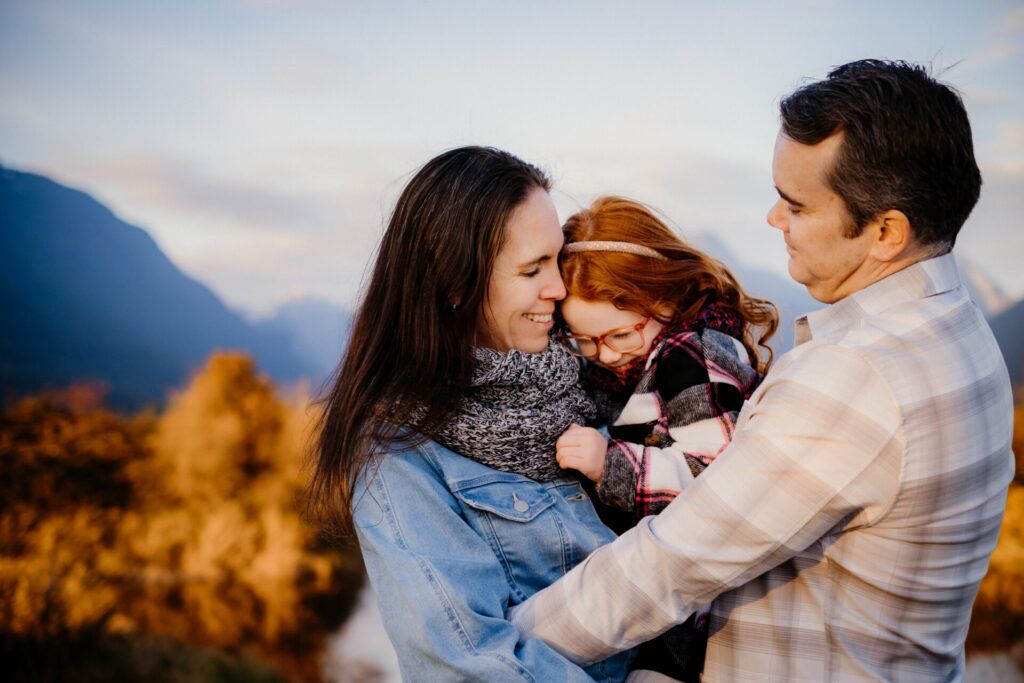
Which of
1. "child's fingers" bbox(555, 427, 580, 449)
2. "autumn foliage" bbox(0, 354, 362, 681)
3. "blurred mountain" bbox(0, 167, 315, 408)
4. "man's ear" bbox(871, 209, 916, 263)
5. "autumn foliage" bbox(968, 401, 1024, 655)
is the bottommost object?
"autumn foliage" bbox(968, 401, 1024, 655)

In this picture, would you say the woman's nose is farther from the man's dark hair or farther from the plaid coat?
the plaid coat

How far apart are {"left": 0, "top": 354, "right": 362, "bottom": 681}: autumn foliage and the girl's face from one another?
11.4 metres

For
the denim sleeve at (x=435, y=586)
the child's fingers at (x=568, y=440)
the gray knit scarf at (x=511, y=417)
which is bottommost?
the denim sleeve at (x=435, y=586)

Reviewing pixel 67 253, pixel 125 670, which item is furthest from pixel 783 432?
pixel 67 253

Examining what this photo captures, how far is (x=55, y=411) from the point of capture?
538 inches

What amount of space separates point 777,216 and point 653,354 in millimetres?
716

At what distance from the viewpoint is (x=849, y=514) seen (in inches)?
62.5

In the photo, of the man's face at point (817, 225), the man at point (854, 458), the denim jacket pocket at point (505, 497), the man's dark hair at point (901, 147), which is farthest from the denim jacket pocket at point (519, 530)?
the man's dark hair at point (901, 147)

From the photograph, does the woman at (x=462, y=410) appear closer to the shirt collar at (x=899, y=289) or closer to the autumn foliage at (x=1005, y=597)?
the shirt collar at (x=899, y=289)

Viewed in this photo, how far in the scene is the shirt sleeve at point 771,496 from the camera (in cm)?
147

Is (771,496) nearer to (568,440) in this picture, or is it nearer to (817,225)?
(817,225)

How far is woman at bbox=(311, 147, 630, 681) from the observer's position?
6.42 ft

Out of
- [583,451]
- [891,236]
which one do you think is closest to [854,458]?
[891,236]

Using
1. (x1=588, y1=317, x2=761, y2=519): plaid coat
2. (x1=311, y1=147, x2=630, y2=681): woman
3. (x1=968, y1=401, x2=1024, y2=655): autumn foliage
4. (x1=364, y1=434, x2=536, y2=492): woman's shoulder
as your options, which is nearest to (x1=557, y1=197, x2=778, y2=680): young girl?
(x1=588, y1=317, x2=761, y2=519): plaid coat
